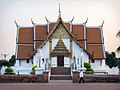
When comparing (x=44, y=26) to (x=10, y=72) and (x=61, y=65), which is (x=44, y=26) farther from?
(x=10, y=72)

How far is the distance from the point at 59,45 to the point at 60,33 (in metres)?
1.50

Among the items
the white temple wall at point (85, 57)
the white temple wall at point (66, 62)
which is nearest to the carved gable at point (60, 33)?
the white temple wall at point (66, 62)

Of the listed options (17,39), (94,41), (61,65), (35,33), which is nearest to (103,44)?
(94,41)

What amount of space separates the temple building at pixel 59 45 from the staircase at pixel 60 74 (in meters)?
0.12

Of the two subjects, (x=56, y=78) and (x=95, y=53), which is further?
(x=95, y=53)

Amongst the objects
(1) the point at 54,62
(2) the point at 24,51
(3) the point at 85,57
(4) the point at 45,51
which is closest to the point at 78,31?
(3) the point at 85,57

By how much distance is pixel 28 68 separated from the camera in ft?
97.7

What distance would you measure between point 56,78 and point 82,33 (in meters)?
11.0

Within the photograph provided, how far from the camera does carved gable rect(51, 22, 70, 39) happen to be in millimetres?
29984

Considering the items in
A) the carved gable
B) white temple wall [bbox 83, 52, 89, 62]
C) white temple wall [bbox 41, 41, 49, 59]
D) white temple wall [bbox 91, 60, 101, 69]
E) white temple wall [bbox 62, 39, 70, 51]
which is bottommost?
white temple wall [bbox 91, 60, 101, 69]

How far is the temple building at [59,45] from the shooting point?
29484 mm

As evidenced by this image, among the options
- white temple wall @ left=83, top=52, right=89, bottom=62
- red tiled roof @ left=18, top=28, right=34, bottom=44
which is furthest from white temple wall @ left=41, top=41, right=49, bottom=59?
white temple wall @ left=83, top=52, right=89, bottom=62

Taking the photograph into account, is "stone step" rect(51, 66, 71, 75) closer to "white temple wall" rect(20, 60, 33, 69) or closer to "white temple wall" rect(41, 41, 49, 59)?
"white temple wall" rect(41, 41, 49, 59)

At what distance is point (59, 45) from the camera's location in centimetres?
2977
